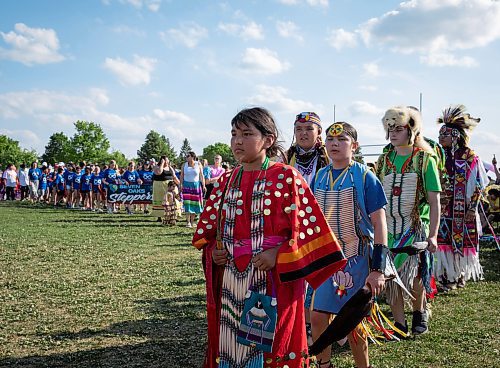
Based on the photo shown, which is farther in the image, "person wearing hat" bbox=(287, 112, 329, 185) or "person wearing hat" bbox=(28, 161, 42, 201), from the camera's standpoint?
"person wearing hat" bbox=(28, 161, 42, 201)

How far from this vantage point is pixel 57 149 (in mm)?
91688

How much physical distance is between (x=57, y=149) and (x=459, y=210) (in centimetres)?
9307

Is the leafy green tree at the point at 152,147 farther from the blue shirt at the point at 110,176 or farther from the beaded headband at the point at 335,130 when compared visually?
the beaded headband at the point at 335,130

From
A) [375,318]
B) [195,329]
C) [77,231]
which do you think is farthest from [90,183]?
[375,318]

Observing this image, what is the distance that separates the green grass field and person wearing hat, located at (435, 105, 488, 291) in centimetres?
30

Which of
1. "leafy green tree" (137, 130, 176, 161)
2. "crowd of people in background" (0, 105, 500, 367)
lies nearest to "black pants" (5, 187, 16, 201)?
"crowd of people in background" (0, 105, 500, 367)

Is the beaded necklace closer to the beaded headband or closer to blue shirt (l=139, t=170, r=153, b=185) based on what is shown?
the beaded headband

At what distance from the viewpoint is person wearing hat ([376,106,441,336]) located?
14.6 ft

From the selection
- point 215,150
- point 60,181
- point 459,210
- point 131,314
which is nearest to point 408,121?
point 459,210

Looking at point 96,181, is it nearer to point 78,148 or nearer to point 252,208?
point 252,208

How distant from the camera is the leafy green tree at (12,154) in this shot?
76.5m

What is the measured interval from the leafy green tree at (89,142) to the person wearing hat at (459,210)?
82.7 metres

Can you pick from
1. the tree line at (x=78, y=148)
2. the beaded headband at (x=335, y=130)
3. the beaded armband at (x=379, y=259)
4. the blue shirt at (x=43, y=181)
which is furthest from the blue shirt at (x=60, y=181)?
the tree line at (x=78, y=148)

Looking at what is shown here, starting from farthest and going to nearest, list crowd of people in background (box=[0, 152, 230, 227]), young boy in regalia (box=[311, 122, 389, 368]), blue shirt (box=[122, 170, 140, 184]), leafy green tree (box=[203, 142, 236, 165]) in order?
1. leafy green tree (box=[203, 142, 236, 165])
2. blue shirt (box=[122, 170, 140, 184])
3. crowd of people in background (box=[0, 152, 230, 227])
4. young boy in regalia (box=[311, 122, 389, 368])
